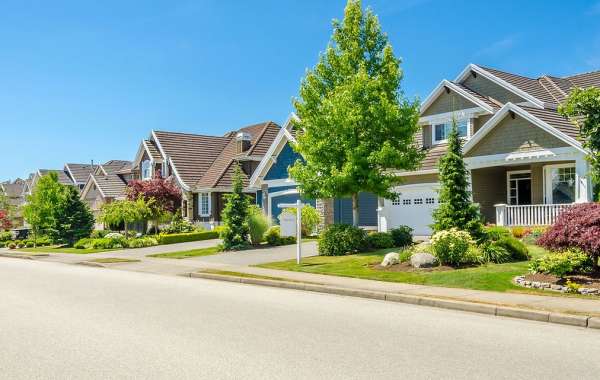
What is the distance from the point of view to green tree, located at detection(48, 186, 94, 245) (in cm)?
4378

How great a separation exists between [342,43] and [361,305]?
1517cm

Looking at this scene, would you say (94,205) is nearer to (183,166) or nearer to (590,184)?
(183,166)

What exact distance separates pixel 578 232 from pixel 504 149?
1265cm

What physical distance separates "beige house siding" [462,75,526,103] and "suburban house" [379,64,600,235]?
47 millimetres

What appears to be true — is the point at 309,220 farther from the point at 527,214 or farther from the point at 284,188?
the point at 527,214

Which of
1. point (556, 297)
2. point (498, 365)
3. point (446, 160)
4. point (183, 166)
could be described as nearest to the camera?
point (498, 365)

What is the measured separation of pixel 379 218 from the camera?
2986 centimetres

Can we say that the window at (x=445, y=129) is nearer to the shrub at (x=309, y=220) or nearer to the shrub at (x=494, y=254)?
the shrub at (x=309, y=220)

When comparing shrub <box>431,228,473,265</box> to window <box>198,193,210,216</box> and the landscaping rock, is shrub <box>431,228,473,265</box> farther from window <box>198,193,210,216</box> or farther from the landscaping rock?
window <box>198,193,210,216</box>

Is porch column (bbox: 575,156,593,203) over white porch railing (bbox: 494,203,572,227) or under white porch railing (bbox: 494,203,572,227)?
over

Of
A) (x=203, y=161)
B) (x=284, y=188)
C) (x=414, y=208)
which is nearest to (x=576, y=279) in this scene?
(x=414, y=208)

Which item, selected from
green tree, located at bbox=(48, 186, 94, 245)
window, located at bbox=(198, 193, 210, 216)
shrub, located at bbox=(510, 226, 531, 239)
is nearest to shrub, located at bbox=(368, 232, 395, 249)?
shrub, located at bbox=(510, 226, 531, 239)

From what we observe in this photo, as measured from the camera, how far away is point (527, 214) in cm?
2441

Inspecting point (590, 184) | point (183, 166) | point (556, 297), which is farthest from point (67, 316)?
point (183, 166)
